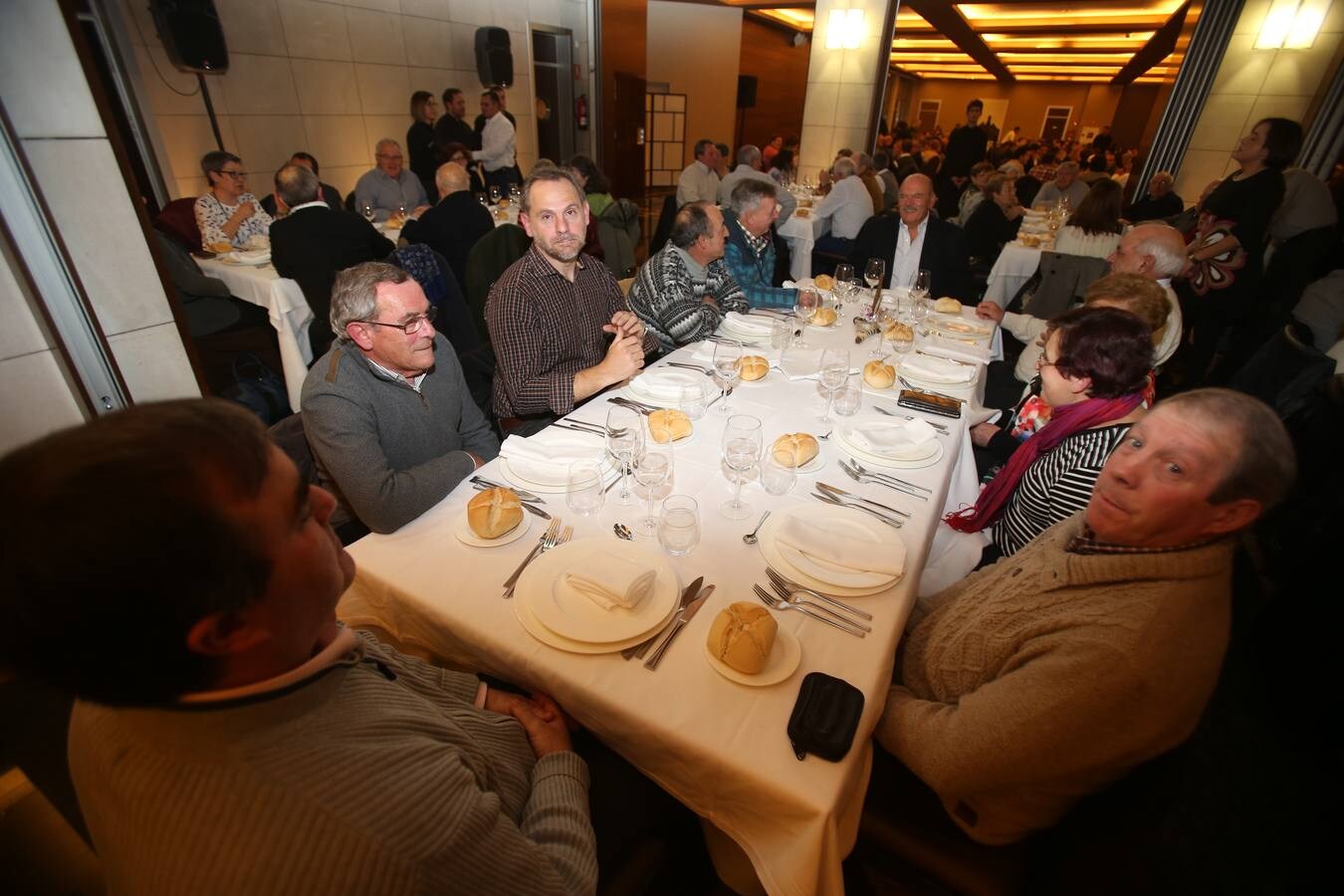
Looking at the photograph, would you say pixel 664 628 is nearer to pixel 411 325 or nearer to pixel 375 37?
pixel 411 325

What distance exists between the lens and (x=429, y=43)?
27.7 feet

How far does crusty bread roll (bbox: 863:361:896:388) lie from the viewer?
2.39 metres

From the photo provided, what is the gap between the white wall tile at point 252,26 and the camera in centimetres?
646

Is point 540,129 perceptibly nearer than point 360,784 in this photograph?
No

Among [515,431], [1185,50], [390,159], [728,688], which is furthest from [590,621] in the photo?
[1185,50]

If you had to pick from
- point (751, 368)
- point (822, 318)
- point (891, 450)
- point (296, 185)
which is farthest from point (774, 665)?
point (296, 185)

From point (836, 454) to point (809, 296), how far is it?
136 centimetres

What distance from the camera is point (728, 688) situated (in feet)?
3.59

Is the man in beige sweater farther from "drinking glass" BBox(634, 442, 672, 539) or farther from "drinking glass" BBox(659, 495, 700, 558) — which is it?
"drinking glass" BBox(634, 442, 672, 539)

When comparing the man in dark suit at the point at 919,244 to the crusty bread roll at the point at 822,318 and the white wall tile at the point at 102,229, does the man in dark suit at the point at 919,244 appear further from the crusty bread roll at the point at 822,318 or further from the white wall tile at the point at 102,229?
the white wall tile at the point at 102,229

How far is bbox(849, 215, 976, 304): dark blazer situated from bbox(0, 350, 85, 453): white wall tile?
15.9ft

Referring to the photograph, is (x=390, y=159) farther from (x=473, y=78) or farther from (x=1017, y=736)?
(x=1017, y=736)

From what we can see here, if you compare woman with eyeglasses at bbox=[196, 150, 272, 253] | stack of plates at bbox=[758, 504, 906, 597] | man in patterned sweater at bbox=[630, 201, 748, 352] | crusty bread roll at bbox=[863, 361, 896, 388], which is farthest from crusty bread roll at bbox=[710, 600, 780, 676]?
woman with eyeglasses at bbox=[196, 150, 272, 253]

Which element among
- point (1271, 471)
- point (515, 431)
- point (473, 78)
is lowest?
point (515, 431)
